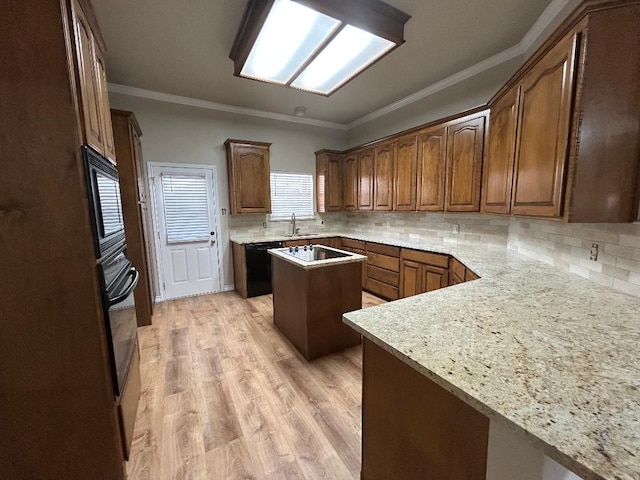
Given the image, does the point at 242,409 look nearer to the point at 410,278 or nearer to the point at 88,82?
the point at 88,82

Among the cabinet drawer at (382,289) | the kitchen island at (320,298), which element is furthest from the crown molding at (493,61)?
the cabinet drawer at (382,289)

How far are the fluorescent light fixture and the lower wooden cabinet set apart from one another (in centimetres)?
220

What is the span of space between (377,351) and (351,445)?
2.92 ft

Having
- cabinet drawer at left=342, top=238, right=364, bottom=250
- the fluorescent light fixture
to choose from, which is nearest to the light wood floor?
cabinet drawer at left=342, top=238, right=364, bottom=250

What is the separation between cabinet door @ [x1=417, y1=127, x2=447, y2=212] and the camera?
3.22 metres

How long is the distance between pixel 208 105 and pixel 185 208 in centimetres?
161

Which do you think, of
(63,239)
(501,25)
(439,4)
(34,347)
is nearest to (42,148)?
(63,239)

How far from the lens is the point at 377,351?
107cm

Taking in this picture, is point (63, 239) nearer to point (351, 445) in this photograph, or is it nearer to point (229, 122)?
point (351, 445)

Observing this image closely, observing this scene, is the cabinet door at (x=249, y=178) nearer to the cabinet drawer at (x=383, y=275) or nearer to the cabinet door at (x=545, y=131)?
the cabinet drawer at (x=383, y=275)

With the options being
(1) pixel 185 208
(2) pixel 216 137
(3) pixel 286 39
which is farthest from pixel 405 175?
(1) pixel 185 208

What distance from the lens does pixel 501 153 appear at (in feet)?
7.18

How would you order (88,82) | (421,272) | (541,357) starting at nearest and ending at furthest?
1. (541,357)
2. (88,82)
3. (421,272)

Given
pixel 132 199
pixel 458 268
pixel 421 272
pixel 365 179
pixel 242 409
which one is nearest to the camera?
pixel 242 409
